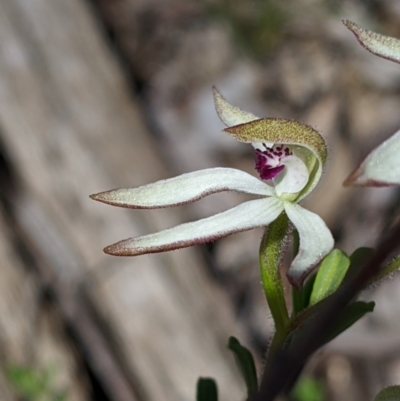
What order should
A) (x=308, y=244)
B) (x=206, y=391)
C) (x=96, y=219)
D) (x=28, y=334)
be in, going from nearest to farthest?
(x=308, y=244) < (x=206, y=391) < (x=28, y=334) < (x=96, y=219)

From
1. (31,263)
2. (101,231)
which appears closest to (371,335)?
(101,231)

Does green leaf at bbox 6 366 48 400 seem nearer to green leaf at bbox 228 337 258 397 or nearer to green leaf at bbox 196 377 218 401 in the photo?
green leaf at bbox 196 377 218 401

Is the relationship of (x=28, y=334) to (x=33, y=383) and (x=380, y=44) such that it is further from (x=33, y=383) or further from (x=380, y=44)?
(x=380, y=44)

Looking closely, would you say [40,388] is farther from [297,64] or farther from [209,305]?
[297,64]

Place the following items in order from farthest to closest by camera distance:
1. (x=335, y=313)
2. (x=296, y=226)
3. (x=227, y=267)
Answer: (x=227, y=267), (x=296, y=226), (x=335, y=313)

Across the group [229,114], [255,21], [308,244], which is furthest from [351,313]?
[255,21]

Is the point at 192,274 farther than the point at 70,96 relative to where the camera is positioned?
No

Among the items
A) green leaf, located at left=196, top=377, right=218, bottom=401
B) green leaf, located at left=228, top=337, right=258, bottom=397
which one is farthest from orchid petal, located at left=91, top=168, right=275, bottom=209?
green leaf, located at left=196, top=377, right=218, bottom=401
